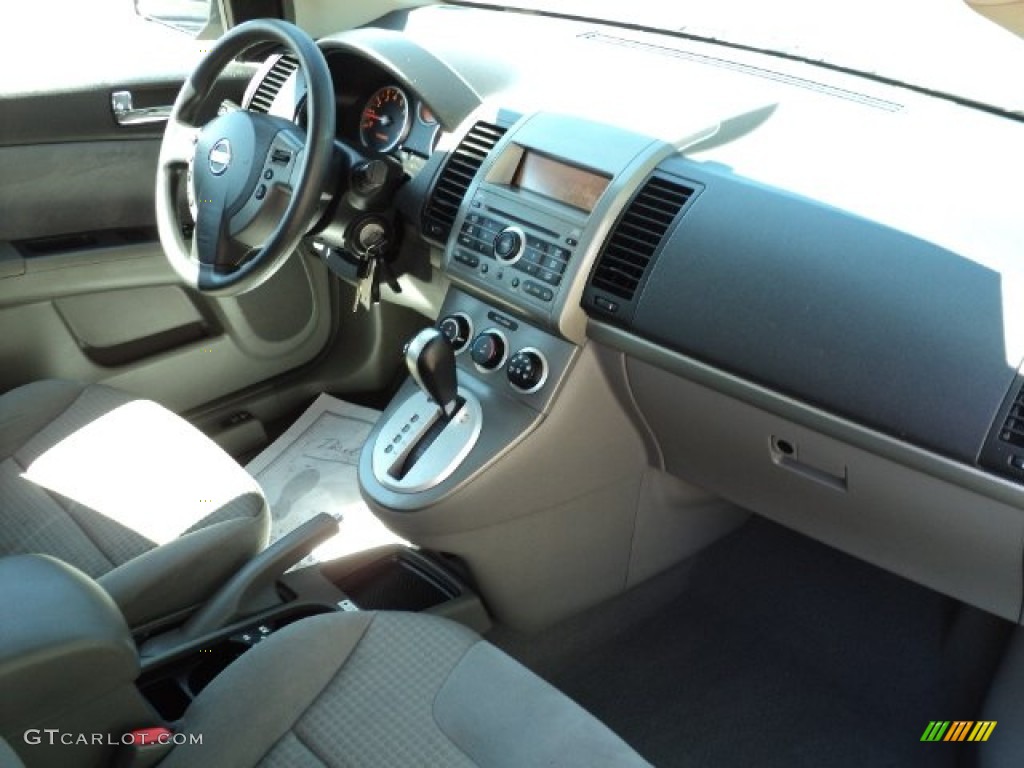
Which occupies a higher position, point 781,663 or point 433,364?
point 433,364

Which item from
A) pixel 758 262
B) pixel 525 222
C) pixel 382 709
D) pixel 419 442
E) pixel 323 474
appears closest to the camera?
pixel 382 709

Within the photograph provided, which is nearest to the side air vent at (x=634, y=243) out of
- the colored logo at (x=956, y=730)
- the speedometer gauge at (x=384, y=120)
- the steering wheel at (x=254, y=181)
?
the steering wheel at (x=254, y=181)

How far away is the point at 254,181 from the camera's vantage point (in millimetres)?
1448

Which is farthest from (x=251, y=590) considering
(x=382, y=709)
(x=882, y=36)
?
(x=882, y=36)

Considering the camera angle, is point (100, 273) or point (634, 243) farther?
point (100, 273)

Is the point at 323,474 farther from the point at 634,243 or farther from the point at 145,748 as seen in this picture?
the point at 145,748

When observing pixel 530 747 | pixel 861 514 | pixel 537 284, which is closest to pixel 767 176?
pixel 537 284

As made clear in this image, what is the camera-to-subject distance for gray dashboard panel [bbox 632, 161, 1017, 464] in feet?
3.62

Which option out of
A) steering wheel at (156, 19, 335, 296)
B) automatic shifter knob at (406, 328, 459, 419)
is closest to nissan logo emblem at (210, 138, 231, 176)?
steering wheel at (156, 19, 335, 296)

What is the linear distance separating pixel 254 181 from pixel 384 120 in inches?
14.9

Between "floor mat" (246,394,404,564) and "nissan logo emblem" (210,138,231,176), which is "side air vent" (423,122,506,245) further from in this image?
"floor mat" (246,394,404,564)

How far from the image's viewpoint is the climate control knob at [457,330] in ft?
5.15

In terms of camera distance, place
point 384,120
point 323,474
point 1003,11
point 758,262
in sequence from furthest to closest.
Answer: point 323,474 < point 384,120 < point 758,262 < point 1003,11

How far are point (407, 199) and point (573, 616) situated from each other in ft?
2.40
